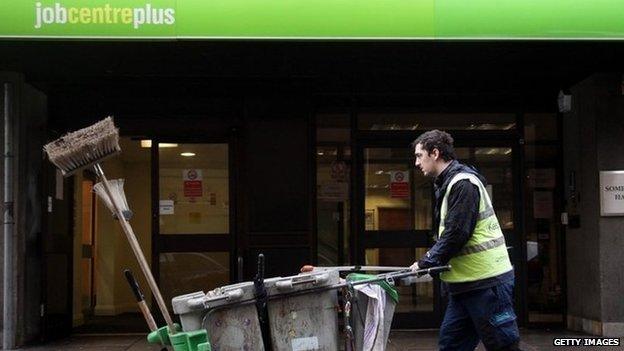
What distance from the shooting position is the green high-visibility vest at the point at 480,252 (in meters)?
4.73

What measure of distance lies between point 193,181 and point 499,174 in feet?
11.5

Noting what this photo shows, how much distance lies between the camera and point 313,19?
6680 mm

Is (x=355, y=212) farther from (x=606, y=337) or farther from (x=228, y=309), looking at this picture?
(x=228, y=309)

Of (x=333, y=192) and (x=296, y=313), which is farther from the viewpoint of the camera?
(x=333, y=192)

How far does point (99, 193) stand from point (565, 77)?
5.50m

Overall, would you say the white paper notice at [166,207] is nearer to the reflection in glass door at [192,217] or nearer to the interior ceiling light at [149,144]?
the reflection in glass door at [192,217]

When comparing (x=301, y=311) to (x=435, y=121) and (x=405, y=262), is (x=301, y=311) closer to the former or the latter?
(x=405, y=262)

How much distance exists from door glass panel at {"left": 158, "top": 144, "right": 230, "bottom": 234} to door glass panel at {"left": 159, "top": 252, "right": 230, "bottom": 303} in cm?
27

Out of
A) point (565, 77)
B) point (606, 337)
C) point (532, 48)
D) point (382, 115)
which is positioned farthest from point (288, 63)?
point (606, 337)

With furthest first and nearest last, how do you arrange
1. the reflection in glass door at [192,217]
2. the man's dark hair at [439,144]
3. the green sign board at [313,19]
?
the reflection in glass door at [192,217] → the green sign board at [313,19] → the man's dark hair at [439,144]

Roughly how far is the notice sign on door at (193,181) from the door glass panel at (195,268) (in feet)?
2.22

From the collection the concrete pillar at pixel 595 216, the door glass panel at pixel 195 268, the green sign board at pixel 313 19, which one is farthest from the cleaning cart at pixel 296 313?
the concrete pillar at pixel 595 216

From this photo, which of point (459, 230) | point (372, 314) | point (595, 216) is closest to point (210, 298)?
point (372, 314)

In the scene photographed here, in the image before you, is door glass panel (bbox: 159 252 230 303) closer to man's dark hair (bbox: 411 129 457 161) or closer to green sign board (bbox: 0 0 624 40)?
green sign board (bbox: 0 0 624 40)
